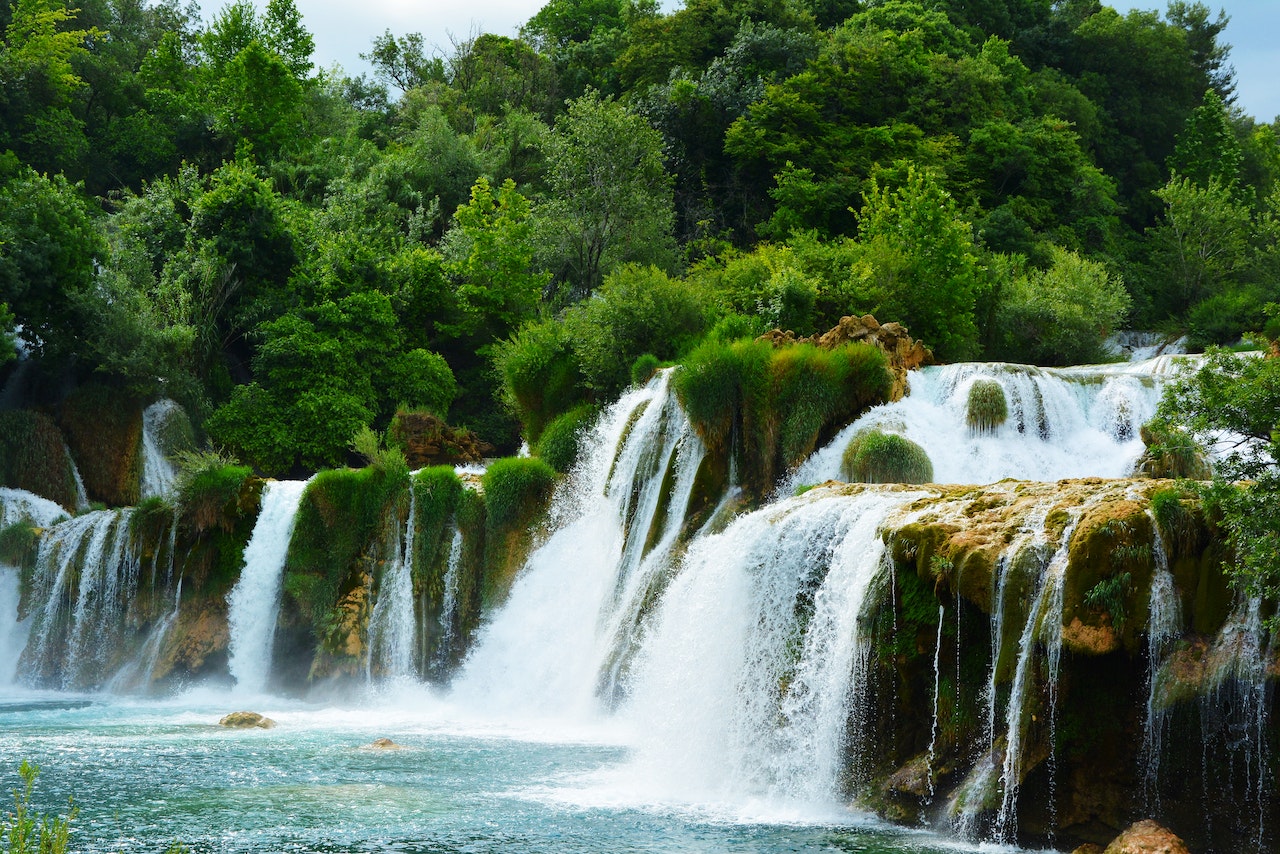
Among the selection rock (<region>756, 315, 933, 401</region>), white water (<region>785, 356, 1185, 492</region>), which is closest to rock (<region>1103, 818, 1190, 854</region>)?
white water (<region>785, 356, 1185, 492</region>)

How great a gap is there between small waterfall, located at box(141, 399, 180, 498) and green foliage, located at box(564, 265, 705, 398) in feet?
36.1

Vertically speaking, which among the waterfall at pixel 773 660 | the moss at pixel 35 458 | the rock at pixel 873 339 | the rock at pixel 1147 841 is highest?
the rock at pixel 873 339

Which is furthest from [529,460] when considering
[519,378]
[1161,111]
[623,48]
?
[1161,111]

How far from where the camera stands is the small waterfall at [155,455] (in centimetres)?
2912

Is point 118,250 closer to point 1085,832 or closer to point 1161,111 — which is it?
point 1085,832

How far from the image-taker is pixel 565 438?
2502 centimetres

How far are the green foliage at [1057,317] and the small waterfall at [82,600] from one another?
22765 millimetres

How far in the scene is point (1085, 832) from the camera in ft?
36.7

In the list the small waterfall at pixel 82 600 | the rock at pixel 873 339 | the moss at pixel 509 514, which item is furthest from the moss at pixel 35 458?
the rock at pixel 873 339

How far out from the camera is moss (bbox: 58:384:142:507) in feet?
93.2

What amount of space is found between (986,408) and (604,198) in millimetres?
18152

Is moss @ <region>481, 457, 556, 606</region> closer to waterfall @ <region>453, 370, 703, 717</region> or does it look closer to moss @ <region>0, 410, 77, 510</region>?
waterfall @ <region>453, 370, 703, 717</region>

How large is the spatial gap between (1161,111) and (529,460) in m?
38.8

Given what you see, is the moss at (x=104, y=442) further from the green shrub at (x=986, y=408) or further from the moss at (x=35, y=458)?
the green shrub at (x=986, y=408)
